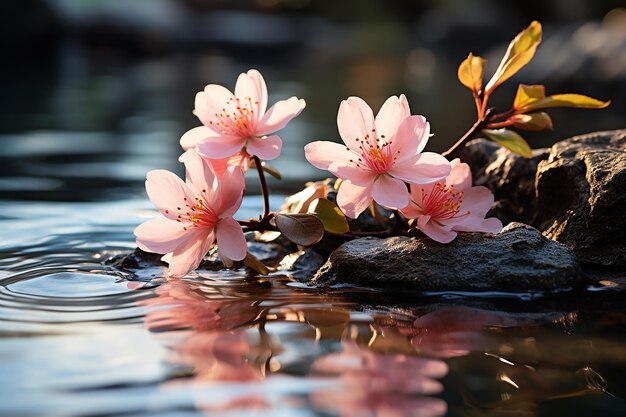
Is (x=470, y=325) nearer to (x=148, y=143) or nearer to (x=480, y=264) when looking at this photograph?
(x=480, y=264)

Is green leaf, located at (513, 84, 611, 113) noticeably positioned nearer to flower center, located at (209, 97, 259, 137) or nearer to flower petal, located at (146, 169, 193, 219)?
flower center, located at (209, 97, 259, 137)

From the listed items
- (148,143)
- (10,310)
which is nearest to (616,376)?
(10,310)

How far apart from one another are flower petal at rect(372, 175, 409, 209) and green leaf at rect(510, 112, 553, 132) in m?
0.40

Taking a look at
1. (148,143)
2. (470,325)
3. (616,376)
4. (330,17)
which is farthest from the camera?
(330,17)

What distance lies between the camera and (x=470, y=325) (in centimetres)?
176

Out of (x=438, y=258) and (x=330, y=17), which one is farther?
(x=330, y=17)

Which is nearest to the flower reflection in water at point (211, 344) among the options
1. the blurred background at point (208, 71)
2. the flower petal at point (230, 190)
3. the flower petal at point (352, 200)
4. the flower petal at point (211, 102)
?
the flower petal at point (230, 190)

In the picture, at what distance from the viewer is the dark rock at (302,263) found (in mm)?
2305

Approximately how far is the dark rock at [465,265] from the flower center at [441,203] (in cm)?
8

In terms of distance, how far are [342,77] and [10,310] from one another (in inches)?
496

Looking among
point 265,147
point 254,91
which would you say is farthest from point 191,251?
point 254,91

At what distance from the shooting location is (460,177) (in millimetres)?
2141

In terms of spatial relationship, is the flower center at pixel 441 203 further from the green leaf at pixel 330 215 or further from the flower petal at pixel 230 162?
the flower petal at pixel 230 162

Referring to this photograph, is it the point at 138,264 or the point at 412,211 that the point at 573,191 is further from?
the point at 138,264
